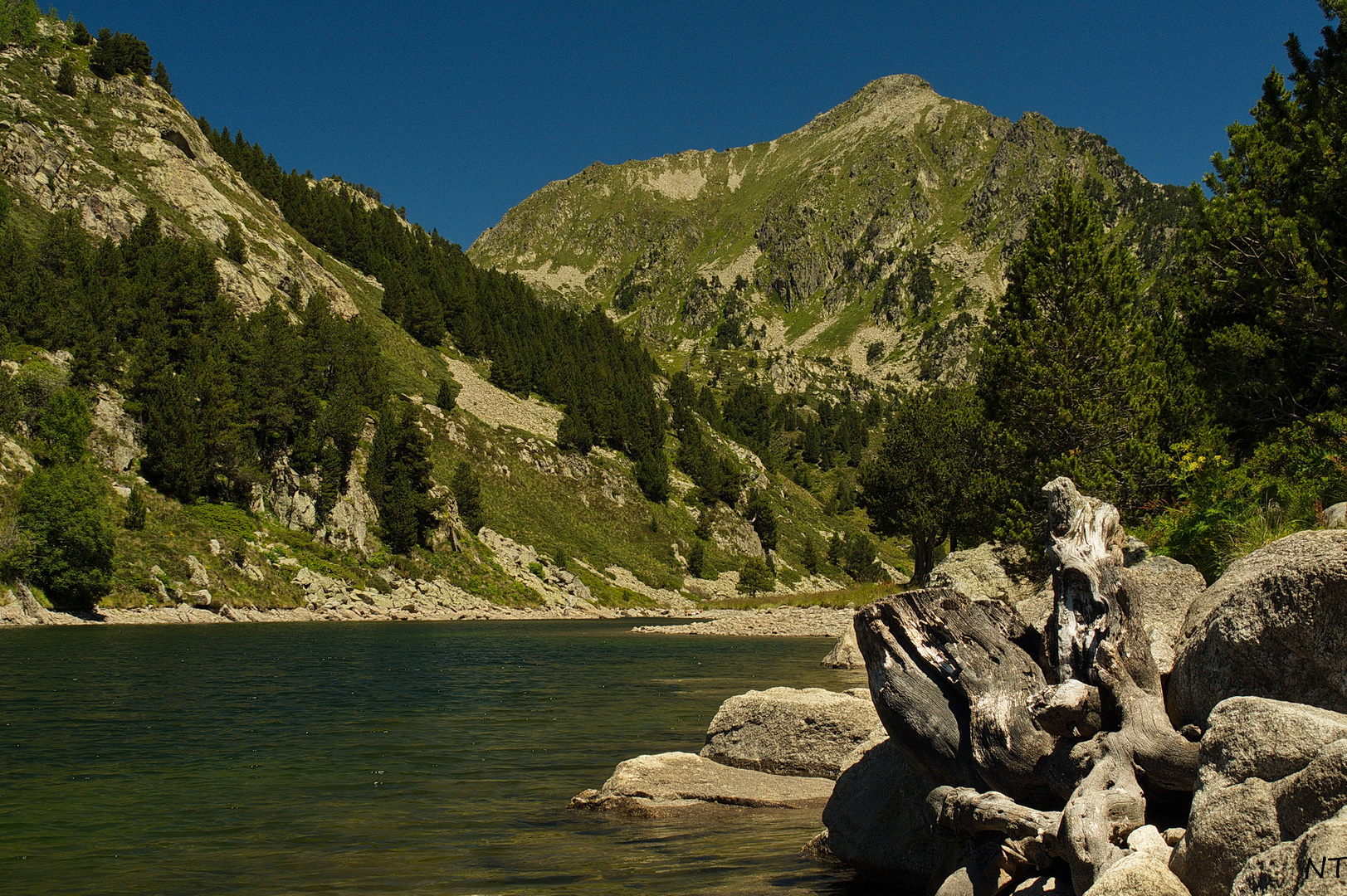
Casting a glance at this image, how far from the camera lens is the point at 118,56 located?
11444 centimetres

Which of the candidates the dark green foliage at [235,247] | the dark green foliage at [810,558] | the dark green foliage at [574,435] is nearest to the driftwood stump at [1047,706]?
the dark green foliage at [235,247]

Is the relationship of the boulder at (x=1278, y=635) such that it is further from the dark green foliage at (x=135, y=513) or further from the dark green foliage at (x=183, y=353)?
the dark green foliage at (x=183, y=353)

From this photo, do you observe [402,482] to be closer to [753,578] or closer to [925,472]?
[753,578]

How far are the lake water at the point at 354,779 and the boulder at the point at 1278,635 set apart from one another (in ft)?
15.6

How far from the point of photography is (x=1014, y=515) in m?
32.7

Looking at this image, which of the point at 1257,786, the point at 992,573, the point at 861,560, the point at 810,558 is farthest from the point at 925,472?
the point at 810,558

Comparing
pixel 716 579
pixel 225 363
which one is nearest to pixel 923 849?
pixel 225 363

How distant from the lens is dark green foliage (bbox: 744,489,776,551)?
5108 inches

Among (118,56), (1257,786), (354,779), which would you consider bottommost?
(354,779)

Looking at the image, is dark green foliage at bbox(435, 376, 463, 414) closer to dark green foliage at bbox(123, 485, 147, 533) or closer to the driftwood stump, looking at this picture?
dark green foliage at bbox(123, 485, 147, 533)

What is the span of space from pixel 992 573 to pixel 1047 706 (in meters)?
26.2

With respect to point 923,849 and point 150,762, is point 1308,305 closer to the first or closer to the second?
point 923,849

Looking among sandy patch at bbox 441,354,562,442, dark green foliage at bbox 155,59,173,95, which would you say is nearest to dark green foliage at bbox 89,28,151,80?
dark green foliage at bbox 155,59,173,95

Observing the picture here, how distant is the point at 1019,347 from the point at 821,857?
25.1 m
